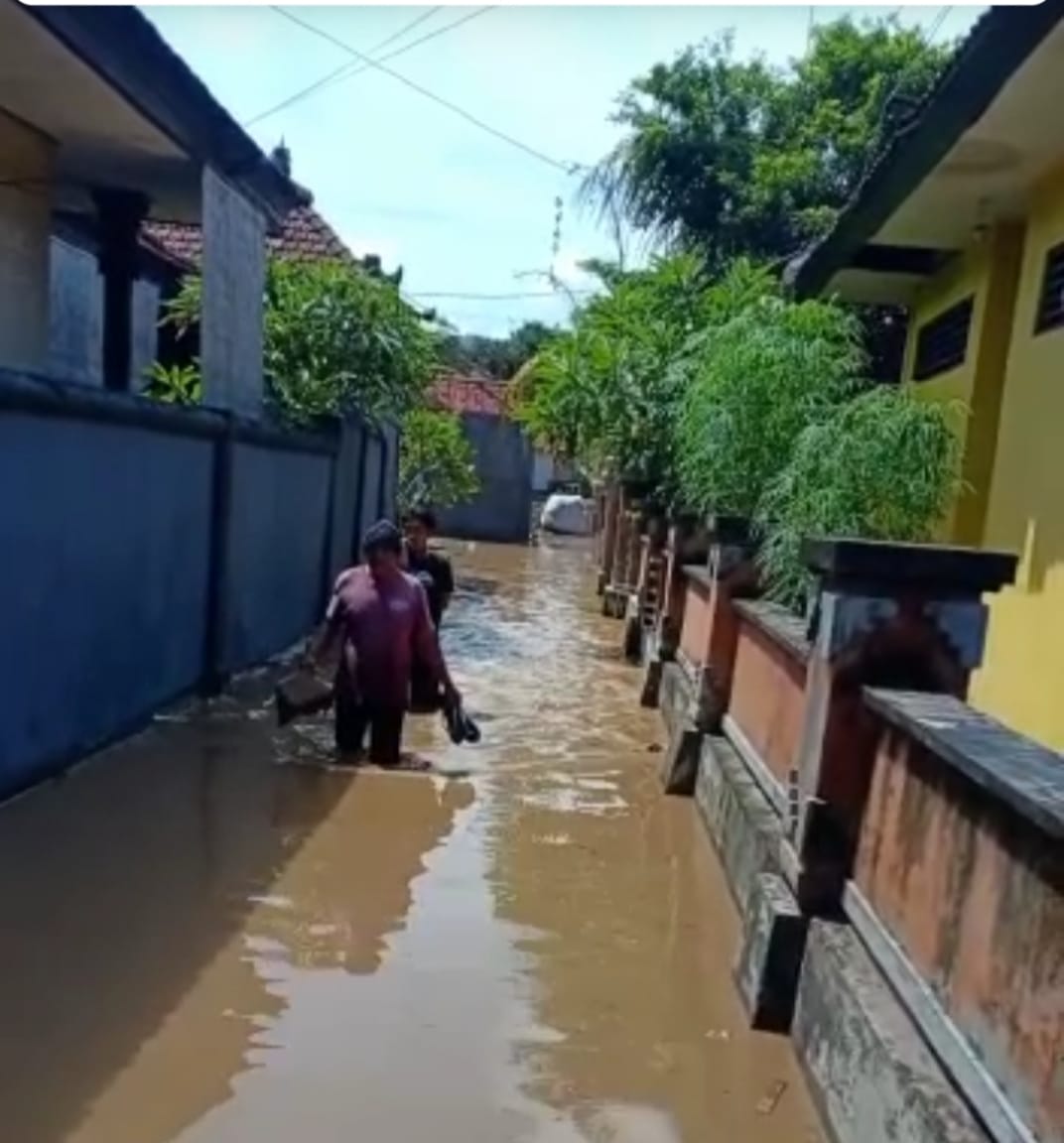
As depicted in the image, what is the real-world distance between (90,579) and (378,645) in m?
1.73

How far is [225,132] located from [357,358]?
12.2 ft

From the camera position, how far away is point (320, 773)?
7918 millimetres

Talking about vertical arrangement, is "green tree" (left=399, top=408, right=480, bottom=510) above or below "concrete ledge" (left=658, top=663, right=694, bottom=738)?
above

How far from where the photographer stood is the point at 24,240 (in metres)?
10.8

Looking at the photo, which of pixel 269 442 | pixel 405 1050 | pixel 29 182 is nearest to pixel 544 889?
pixel 405 1050

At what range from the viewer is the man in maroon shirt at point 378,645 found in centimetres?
812

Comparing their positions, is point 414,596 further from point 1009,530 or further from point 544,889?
point 1009,530

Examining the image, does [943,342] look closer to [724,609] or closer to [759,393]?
[759,393]

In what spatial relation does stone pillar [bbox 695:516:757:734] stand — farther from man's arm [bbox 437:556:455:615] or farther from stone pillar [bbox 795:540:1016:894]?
stone pillar [bbox 795:540:1016:894]

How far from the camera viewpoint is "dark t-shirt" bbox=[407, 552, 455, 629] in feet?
33.6

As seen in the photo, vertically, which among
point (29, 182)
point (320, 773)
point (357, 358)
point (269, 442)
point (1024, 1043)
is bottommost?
point (320, 773)

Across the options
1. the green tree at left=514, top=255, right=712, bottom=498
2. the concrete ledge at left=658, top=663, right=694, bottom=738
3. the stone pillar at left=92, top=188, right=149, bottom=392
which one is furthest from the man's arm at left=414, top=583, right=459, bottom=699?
the stone pillar at left=92, top=188, right=149, bottom=392

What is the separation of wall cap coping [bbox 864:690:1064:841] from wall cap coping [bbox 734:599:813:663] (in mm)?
1039

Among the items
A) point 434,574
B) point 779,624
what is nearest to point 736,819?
point 779,624
